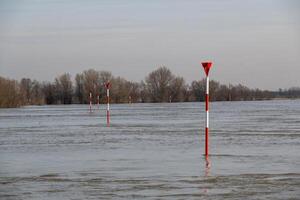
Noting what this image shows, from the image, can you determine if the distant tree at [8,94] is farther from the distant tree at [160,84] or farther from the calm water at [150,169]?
the calm water at [150,169]

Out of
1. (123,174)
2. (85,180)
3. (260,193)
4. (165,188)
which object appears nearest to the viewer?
(260,193)

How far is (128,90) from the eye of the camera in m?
128

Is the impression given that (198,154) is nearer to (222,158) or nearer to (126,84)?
(222,158)

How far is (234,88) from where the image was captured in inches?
5492

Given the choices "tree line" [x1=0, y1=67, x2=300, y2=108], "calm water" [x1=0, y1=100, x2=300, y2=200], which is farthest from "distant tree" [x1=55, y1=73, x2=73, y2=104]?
"calm water" [x1=0, y1=100, x2=300, y2=200]

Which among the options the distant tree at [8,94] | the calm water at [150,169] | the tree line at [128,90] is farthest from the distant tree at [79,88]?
the calm water at [150,169]

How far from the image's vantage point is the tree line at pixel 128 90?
405 feet

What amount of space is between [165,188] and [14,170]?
4022 mm

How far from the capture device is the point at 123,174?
11.7 meters

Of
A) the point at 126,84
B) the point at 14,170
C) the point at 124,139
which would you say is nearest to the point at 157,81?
the point at 126,84

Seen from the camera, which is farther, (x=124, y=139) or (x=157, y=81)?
(x=157, y=81)

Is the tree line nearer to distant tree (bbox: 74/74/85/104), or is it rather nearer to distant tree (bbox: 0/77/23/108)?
distant tree (bbox: 74/74/85/104)

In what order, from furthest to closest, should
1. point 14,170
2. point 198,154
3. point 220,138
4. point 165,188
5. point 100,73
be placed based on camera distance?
point 100,73 < point 220,138 < point 198,154 < point 14,170 < point 165,188

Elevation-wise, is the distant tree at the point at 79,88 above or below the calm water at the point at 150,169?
above
